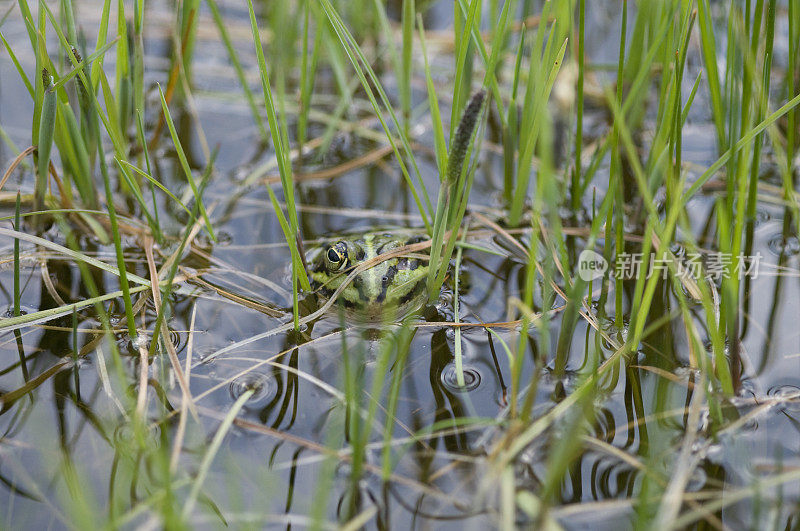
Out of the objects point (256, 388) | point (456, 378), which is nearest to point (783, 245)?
point (456, 378)

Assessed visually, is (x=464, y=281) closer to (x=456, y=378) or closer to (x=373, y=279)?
(x=373, y=279)

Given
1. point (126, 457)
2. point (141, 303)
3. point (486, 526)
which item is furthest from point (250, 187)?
point (486, 526)

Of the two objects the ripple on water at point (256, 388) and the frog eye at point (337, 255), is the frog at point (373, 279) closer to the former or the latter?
the frog eye at point (337, 255)

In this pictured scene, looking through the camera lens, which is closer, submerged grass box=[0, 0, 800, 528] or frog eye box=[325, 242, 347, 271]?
submerged grass box=[0, 0, 800, 528]

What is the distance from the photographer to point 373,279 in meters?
2.59

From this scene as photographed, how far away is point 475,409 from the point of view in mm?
2217

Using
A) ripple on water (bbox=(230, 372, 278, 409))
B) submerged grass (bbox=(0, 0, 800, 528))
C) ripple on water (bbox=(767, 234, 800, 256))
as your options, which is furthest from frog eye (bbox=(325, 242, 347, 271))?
ripple on water (bbox=(767, 234, 800, 256))

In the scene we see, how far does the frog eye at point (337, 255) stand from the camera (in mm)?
2652

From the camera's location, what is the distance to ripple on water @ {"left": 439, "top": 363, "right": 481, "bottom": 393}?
2309 mm

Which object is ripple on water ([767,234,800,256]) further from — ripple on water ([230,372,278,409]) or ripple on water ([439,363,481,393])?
ripple on water ([230,372,278,409])

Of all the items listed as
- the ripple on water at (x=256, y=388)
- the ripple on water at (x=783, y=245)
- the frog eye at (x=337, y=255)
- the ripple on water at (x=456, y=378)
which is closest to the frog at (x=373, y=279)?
the frog eye at (x=337, y=255)

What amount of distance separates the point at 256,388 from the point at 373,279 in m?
0.61

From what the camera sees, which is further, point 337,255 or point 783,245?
point 783,245

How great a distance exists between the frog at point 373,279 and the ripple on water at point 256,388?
0.46 m
